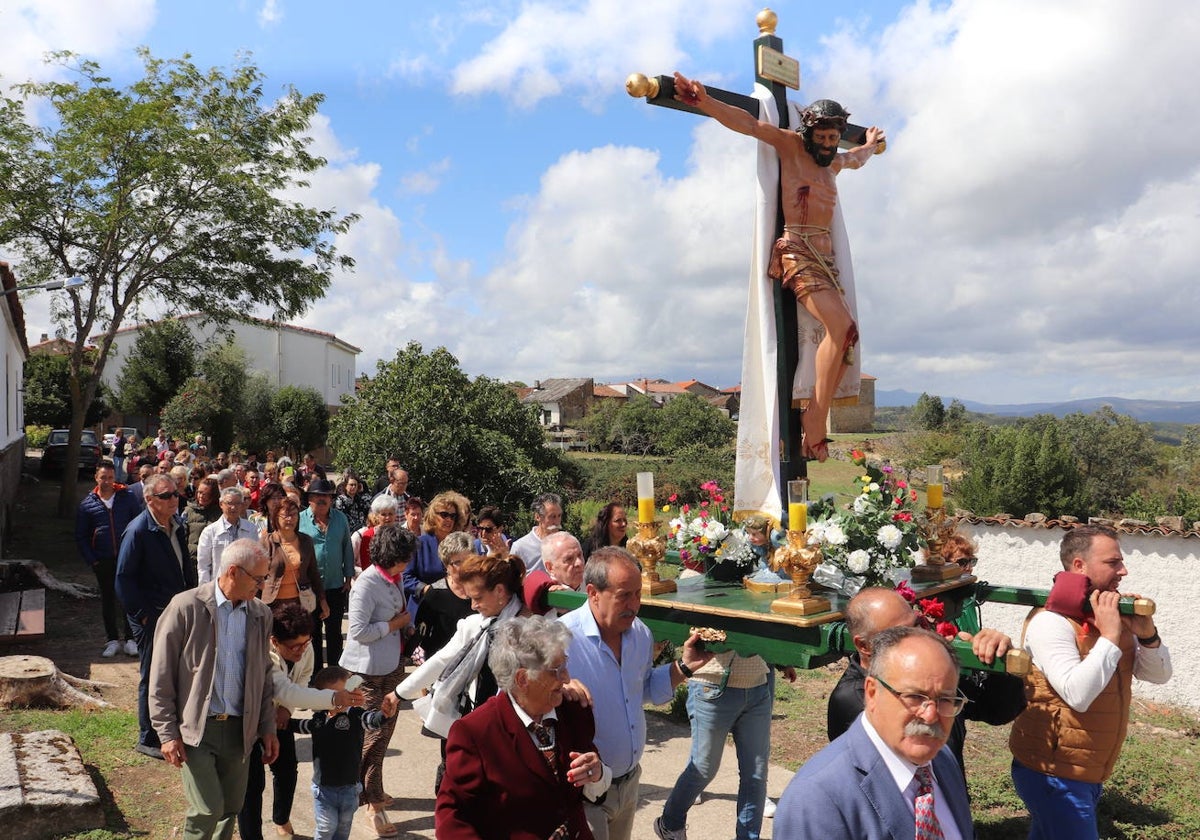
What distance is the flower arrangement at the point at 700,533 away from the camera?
497 centimetres

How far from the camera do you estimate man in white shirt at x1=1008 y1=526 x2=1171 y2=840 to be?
3.62m

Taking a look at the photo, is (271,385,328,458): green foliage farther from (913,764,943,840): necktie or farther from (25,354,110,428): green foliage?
(913,764,943,840): necktie

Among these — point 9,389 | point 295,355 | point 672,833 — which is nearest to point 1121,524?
point 672,833

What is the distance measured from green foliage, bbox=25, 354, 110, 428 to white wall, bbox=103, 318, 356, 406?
30.4ft

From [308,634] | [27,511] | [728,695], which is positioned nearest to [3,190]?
[27,511]

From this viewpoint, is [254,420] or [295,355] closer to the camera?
[254,420]

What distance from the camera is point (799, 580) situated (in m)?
4.12

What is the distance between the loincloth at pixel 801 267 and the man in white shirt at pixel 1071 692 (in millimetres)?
2580

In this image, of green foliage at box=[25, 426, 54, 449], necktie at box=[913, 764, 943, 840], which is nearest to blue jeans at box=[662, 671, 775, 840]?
necktie at box=[913, 764, 943, 840]

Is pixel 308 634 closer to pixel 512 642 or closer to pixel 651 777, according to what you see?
pixel 512 642

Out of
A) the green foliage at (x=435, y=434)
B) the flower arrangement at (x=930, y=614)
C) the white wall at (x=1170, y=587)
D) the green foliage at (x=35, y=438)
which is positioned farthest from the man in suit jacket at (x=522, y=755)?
the green foliage at (x=35, y=438)

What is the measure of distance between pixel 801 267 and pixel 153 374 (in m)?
37.5

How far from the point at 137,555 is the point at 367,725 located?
2524 millimetres

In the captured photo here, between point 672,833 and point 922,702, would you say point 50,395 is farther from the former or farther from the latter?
point 922,702
